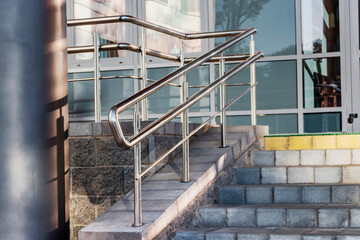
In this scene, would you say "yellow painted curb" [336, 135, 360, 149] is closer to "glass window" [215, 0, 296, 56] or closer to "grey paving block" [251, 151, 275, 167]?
"grey paving block" [251, 151, 275, 167]

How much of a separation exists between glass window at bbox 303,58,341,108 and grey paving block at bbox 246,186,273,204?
3.79 metres

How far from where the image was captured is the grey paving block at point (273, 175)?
441 centimetres

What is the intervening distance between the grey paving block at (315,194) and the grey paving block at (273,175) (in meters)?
0.40

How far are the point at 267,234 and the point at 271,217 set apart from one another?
378mm

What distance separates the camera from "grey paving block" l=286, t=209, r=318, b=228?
143 inches

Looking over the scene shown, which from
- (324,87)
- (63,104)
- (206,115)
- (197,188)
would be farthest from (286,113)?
(63,104)

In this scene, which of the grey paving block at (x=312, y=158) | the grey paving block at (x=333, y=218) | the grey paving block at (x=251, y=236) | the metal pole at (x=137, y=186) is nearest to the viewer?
the metal pole at (x=137, y=186)

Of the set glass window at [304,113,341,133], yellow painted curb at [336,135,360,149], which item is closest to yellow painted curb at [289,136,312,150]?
yellow painted curb at [336,135,360,149]

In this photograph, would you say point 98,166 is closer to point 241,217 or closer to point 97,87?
point 97,87

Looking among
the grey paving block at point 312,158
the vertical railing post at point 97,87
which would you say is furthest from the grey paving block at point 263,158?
the vertical railing post at point 97,87

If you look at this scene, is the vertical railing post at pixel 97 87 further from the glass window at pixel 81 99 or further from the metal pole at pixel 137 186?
the glass window at pixel 81 99

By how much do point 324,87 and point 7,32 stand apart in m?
5.35

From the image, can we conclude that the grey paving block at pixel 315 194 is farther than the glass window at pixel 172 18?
No

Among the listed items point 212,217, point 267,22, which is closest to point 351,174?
point 212,217
